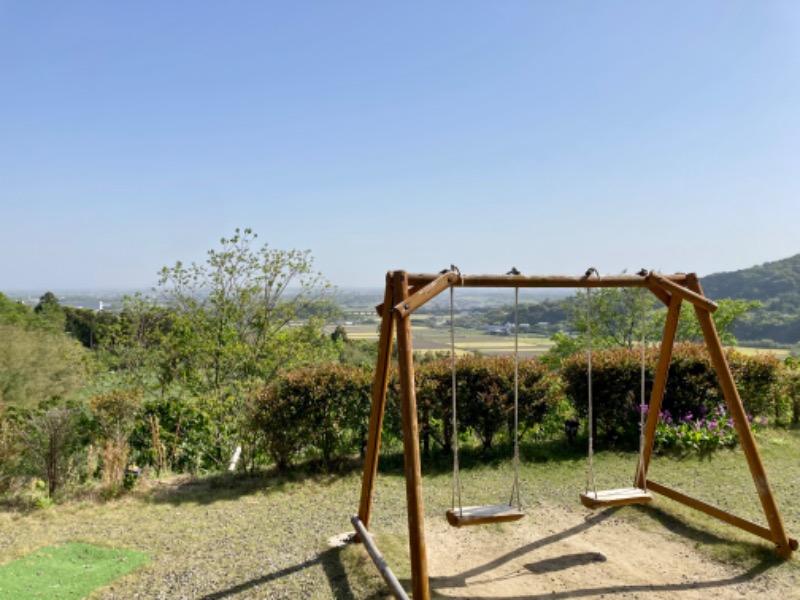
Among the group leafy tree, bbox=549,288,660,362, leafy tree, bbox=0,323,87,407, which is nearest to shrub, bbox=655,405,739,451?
leafy tree, bbox=549,288,660,362

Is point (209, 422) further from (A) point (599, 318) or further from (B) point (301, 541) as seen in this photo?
(A) point (599, 318)

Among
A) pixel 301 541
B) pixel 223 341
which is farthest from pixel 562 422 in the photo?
pixel 223 341

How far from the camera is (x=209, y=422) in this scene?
315 inches

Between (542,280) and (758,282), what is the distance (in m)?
33.0

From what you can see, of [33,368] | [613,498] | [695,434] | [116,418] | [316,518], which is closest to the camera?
[613,498]

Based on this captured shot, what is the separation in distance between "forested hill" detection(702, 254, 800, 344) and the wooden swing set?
22807 millimetres

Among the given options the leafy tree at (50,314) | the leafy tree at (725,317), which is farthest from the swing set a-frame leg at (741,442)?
the leafy tree at (50,314)

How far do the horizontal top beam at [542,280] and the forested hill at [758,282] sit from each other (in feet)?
89.9

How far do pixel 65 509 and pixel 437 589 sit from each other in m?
4.19

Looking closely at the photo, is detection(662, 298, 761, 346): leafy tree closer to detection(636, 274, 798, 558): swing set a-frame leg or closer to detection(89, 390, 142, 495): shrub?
detection(636, 274, 798, 558): swing set a-frame leg

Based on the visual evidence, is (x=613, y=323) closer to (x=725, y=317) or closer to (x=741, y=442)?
(x=725, y=317)

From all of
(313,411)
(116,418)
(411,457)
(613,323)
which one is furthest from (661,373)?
(613,323)

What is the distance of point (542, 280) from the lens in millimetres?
4715

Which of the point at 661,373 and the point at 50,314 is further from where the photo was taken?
the point at 50,314
